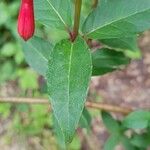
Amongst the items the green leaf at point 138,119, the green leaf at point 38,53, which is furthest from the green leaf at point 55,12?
the green leaf at point 138,119

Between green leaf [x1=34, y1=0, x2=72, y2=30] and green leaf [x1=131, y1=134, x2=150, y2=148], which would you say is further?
green leaf [x1=131, y1=134, x2=150, y2=148]

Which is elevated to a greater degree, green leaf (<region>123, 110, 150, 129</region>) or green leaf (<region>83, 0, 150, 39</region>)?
green leaf (<region>83, 0, 150, 39</region>)

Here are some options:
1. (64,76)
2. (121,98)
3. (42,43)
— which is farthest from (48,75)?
(121,98)

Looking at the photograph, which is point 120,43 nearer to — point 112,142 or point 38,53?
point 38,53

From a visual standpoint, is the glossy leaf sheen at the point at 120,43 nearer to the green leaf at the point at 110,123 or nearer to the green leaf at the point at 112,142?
the green leaf at the point at 110,123

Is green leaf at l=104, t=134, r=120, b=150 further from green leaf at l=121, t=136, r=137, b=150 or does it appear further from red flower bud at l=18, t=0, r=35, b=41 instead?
red flower bud at l=18, t=0, r=35, b=41

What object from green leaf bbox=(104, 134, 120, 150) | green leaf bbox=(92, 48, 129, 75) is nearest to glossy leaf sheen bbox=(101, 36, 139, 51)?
green leaf bbox=(92, 48, 129, 75)

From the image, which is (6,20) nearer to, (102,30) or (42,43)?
(42,43)
